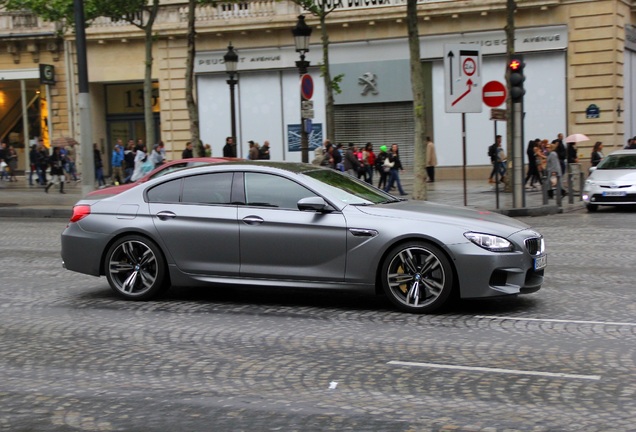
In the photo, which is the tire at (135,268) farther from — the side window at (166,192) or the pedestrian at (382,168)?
the pedestrian at (382,168)

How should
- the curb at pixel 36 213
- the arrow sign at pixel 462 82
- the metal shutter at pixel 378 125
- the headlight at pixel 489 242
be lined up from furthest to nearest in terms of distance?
the metal shutter at pixel 378 125
the curb at pixel 36 213
the arrow sign at pixel 462 82
the headlight at pixel 489 242

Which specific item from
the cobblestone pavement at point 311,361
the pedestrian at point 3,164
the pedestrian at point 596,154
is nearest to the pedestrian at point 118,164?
the pedestrian at point 3,164

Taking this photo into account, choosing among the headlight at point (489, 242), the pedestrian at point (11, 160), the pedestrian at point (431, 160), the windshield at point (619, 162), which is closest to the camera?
the headlight at point (489, 242)

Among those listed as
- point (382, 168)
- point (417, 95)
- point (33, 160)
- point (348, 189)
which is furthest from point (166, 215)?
point (33, 160)

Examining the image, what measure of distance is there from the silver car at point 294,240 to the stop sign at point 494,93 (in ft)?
39.6

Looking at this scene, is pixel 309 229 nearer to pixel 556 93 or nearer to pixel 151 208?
pixel 151 208

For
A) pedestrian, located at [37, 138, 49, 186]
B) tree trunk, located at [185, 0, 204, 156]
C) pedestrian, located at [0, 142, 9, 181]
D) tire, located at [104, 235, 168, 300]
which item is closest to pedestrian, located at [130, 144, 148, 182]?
tree trunk, located at [185, 0, 204, 156]

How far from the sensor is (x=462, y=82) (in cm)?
2030

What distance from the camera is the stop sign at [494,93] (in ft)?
68.6

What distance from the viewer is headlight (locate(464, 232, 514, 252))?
815 cm

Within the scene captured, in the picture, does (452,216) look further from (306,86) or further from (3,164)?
(3,164)

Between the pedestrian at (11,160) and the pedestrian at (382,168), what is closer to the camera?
the pedestrian at (382,168)

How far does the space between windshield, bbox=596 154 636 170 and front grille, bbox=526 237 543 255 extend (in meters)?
14.7

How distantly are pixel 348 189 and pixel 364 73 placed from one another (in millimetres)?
26148
